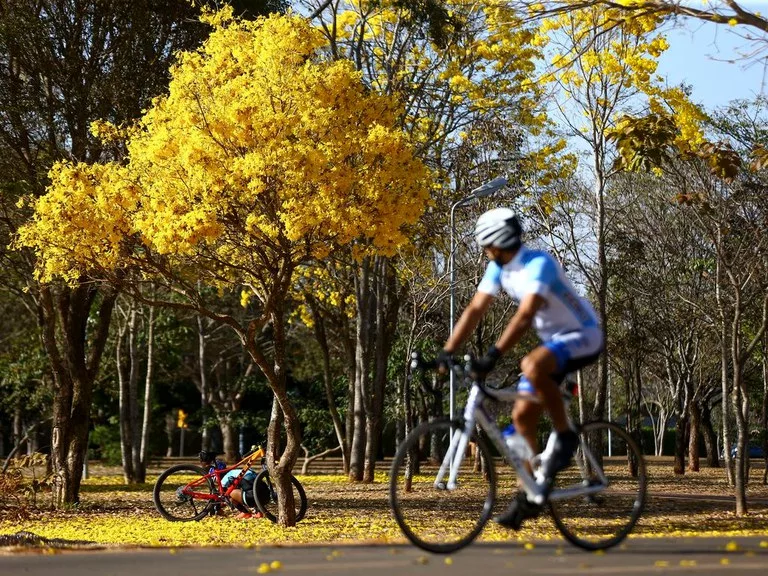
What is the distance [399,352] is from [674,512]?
1558 cm

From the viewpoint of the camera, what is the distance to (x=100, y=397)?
45.9 meters

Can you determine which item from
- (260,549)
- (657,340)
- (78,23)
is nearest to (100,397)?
(657,340)

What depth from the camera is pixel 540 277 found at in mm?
5969

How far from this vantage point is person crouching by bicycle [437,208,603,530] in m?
6.02

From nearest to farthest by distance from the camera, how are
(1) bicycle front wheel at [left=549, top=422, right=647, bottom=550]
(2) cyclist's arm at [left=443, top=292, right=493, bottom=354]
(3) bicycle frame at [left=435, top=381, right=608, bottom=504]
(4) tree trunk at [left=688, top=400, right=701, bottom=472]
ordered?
(2) cyclist's arm at [left=443, top=292, right=493, bottom=354], (3) bicycle frame at [left=435, top=381, right=608, bottom=504], (1) bicycle front wheel at [left=549, top=422, right=647, bottom=550], (4) tree trunk at [left=688, top=400, right=701, bottom=472]

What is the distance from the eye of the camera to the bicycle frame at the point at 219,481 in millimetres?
17328

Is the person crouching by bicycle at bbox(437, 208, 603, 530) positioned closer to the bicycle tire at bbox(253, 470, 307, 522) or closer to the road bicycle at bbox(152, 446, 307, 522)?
the bicycle tire at bbox(253, 470, 307, 522)

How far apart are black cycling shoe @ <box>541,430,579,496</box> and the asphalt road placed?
0.48 metres

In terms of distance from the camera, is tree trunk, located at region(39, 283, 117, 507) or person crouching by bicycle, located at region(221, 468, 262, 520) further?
tree trunk, located at region(39, 283, 117, 507)

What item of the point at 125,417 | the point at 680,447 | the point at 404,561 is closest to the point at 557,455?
the point at 404,561

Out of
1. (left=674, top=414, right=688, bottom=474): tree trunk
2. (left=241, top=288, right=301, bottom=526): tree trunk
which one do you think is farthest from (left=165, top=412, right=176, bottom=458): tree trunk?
(left=241, top=288, right=301, bottom=526): tree trunk

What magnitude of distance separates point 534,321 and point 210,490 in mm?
12471

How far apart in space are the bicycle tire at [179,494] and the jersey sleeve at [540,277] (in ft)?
41.1

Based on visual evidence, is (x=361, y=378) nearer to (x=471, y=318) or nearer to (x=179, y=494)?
(x=179, y=494)
